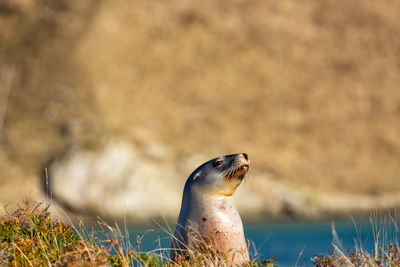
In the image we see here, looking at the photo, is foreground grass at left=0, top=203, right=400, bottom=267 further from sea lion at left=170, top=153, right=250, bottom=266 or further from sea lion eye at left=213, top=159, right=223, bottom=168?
sea lion eye at left=213, top=159, right=223, bottom=168

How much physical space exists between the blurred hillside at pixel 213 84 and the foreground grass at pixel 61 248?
52.6m

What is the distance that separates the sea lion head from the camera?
7.54 m

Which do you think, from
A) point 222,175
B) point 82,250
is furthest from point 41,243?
point 222,175

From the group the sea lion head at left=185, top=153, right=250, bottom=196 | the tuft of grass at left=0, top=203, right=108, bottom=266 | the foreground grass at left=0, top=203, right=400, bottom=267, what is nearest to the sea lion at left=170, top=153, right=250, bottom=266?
the sea lion head at left=185, top=153, right=250, bottom=196

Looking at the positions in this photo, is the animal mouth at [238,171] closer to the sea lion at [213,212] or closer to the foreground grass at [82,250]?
the sea lion at [213,212]

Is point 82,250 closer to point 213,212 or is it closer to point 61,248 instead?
point 61,248

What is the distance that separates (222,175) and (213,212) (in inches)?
18.0

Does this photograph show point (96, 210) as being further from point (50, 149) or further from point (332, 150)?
point (332, 150)

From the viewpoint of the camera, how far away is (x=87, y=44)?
7100cm

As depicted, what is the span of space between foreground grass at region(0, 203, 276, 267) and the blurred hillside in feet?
172

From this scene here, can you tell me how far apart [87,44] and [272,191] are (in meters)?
26.3

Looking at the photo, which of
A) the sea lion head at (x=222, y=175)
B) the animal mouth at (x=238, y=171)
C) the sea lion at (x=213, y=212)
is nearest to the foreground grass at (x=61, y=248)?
the sea lion at (x=213, y=212)

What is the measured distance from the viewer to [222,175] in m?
7.62

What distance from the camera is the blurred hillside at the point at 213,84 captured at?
64375mm
